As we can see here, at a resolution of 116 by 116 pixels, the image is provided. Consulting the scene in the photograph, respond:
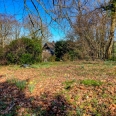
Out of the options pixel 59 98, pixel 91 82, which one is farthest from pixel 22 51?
pixel 59 98

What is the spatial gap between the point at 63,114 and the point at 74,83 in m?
1.41

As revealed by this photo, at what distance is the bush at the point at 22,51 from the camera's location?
1196 centimetres

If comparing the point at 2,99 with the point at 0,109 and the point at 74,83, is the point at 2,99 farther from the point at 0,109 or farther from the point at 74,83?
the point at 74,83

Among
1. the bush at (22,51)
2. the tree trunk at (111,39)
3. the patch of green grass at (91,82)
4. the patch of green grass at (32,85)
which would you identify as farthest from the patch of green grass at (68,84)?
the tree trunk at (111,39)

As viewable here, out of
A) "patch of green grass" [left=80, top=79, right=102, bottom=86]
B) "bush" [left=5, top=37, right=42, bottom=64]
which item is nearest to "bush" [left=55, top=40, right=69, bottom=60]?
"bush" [left=5, top=37, right=42, bottom=64]

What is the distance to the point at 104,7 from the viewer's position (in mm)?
13031

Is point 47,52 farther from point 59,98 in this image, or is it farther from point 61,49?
point 59,98

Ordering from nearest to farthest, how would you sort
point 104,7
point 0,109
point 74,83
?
point 0,109 → point 74,83 → point 104,7

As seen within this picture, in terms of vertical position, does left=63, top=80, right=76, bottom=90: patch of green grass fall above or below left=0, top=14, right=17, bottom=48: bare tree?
below

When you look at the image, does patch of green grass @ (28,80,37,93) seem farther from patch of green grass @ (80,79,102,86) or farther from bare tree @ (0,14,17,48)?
bare tree @ (0,14,17,48)

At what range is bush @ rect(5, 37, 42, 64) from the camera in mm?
11961

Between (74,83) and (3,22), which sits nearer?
(74,83)

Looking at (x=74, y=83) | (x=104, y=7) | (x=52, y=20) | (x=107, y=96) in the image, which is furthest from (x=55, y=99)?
(x=104, y=7)

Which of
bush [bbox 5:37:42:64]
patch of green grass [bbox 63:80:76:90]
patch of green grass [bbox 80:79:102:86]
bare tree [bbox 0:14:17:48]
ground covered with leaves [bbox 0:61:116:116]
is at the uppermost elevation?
bare tree [bbox 0:14:17:48]
